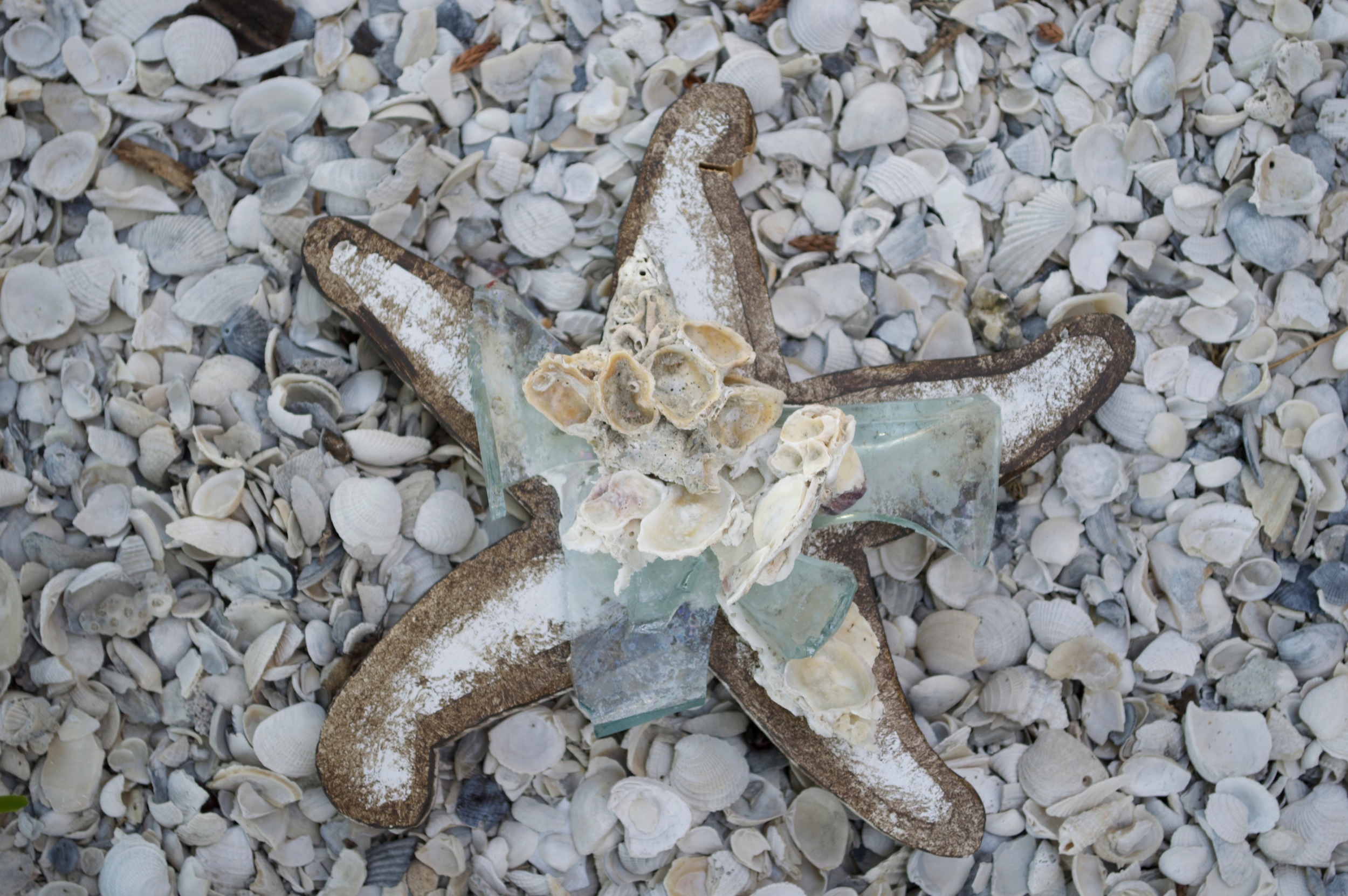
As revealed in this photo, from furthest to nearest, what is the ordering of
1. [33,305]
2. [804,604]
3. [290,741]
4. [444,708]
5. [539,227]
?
[539,227] → [33,305] → [290,741] → [444,708] → [804,604]

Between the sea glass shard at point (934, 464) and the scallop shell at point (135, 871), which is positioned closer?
the sea glass shard at point (934, 464)

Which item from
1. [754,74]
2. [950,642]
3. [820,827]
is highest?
[754,74]

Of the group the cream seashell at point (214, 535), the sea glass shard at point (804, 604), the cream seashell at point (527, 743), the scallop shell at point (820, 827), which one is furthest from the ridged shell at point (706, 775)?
the cream seashell at point (214, 535)

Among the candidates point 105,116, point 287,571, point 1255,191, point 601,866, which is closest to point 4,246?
point 105,116

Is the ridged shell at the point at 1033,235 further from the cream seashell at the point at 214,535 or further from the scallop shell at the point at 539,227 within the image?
the cream seashell at the point at 214,535

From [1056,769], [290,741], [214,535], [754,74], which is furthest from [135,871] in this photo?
[754,74]

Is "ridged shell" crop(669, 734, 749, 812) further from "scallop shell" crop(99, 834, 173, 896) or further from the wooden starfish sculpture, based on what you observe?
"scallop shell" crop(99, 834, 173, 896)

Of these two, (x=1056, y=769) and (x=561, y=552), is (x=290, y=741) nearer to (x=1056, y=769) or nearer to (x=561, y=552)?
(x=561, y=552)

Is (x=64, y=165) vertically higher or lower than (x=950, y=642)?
higher
